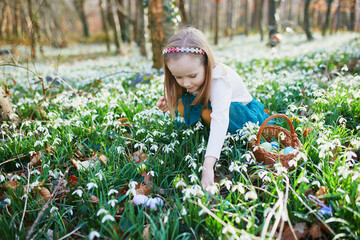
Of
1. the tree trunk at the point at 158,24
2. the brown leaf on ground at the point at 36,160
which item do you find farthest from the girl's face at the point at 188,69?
the tree trunk at the point at 158,24

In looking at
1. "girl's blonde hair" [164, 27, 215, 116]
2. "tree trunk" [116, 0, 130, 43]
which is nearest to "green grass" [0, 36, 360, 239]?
"girl's blonde hair" [164, 27, 215, 116]

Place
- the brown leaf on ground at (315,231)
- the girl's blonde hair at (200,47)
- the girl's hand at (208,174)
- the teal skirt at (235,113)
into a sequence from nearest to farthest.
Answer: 1. the brown leaf on ground at (315,231)
2. the girl's hand at (208,174)
3. the girl's blonde hair at (200,47)
4. the teal skirt at (235,113)

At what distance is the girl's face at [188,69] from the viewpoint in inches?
84.3

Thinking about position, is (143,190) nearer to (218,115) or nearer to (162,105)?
(218,115)

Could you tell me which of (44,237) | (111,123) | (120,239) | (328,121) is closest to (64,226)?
(44,237)

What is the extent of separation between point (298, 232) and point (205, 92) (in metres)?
1.36

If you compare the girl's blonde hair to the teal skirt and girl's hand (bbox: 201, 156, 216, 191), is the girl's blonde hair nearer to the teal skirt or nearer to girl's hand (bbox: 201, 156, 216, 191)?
the teal skirt

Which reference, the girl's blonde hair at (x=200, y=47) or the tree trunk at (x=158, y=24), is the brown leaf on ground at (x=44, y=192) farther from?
the tree trunk at (x=158, y=24)

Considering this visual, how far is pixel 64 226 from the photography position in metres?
1.76

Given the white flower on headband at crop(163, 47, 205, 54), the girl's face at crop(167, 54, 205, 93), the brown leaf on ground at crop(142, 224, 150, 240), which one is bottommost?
the brown leaf on ground at crop(142, 224, 150, 240)

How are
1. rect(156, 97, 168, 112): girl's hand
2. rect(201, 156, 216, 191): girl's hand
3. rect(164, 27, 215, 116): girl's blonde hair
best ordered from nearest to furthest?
rect(201, 156, 216, 191): girl's hand < rect(164, 27, 215, 116): girl's blonde hair < rect(156, 97, 168, 112): girl's hand

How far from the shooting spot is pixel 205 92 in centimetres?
241

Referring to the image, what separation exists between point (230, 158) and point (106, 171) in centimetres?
116

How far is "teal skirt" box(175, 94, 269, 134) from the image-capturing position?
270cm
